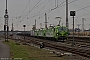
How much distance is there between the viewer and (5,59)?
53.2 feet

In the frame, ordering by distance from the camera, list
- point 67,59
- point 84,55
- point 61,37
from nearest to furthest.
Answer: point 67,59 → point 84,55 → point 61,37

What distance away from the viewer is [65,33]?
48531mm

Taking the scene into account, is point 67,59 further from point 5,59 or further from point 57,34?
point 57,34

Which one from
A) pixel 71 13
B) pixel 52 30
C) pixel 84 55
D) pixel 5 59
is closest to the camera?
pixel 5 59

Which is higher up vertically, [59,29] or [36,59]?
[59,29]

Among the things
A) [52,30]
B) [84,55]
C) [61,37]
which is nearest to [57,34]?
[61,37]

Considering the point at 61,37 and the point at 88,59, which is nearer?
the point at 88,59

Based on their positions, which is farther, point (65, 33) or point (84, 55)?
point (65, 33)

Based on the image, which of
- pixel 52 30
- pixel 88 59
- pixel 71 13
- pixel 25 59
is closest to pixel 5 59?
pixel 25 59

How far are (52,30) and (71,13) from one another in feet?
75.5

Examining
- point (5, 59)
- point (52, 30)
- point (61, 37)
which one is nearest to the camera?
point (5, 59)

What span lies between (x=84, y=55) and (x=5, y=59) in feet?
21.8

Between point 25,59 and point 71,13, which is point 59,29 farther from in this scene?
point 25,59

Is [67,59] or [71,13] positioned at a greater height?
[71,13]
